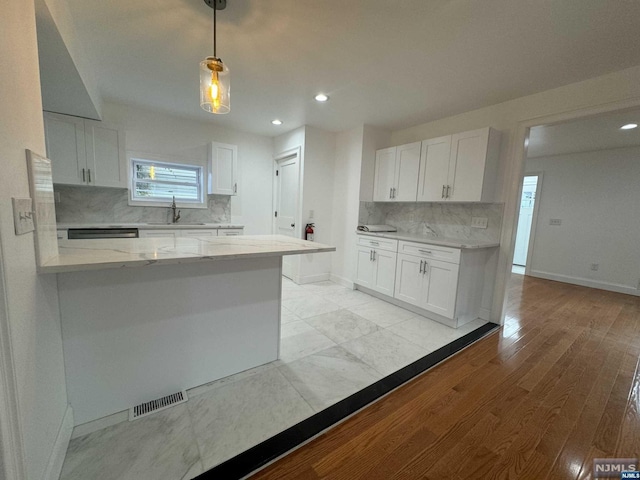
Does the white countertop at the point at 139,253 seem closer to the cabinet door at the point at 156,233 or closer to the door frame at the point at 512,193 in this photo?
the cabinet door at the point at 156,233

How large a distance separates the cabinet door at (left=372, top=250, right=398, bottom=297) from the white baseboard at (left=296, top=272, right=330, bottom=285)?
41.9 inches

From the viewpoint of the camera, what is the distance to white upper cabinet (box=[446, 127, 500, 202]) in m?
2.75

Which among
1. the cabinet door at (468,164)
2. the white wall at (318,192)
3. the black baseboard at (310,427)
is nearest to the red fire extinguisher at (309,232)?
the white wall at (318,192)

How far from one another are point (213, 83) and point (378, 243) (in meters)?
2.70

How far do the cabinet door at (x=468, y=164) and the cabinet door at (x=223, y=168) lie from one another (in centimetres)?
315

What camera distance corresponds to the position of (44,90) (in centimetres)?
229

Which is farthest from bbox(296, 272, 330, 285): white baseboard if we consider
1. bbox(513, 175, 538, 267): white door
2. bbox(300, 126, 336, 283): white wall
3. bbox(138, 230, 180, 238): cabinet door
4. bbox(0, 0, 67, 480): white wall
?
bbox(513, 175, 538, 267): white door

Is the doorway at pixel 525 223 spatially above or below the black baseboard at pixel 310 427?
above

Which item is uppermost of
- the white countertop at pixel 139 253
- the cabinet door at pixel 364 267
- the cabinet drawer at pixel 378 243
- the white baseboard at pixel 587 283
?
the white countertop at pixel 139 253

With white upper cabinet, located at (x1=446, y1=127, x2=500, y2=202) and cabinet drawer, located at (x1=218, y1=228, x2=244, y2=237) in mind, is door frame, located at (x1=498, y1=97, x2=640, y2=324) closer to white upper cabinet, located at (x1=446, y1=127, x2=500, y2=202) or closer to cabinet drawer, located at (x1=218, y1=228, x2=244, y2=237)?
white upper cabinet, located at (x1=446, y1=127, x2=500, y2=202)

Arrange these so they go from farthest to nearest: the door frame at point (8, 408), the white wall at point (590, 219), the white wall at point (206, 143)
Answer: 1. the white wall at point (590, 219)
2. the white wall at point (206, 143)
3. the door frame at point (8, 408)

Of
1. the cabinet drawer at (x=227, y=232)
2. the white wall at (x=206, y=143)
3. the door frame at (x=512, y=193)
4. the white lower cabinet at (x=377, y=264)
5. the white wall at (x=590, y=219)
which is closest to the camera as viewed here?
the door frame at (x=512, y=193)

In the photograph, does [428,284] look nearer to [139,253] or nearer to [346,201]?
[346,201]

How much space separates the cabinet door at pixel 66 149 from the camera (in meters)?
2.92
